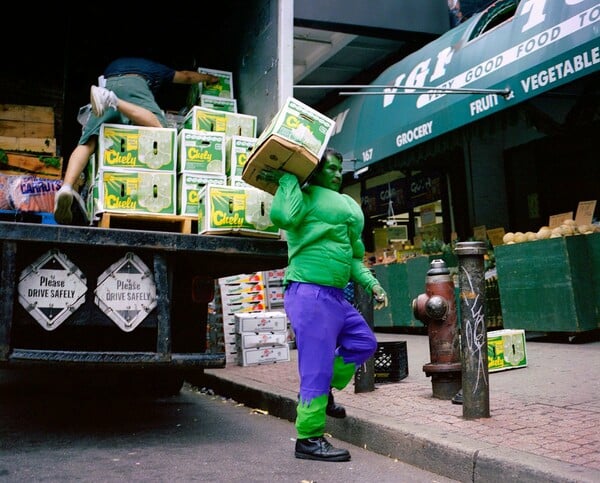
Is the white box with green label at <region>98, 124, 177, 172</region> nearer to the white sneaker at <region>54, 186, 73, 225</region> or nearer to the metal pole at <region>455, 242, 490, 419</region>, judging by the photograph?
the white sneaker at <region>54, 186, 73, 225</region>

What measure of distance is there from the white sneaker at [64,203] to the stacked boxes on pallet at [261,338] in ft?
12.7

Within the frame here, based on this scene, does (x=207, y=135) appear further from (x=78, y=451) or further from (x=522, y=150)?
(x=522, y=150)

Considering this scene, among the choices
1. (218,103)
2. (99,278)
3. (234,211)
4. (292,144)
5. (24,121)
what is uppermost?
(24,121)

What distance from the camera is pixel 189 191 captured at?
4.49 meters

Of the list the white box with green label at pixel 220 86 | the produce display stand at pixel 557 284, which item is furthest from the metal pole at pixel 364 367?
the produce display stand at pixel 557 284

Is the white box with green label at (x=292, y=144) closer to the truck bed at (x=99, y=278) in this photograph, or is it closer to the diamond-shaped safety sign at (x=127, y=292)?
the truck bed at (x=99, y=278)

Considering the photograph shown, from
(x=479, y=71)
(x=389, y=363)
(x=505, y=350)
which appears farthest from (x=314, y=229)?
(x=479, y=71)

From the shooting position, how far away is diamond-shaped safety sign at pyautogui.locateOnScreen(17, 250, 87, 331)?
3.66 m

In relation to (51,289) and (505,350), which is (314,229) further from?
(505,350)

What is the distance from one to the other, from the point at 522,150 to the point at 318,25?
4.26 m

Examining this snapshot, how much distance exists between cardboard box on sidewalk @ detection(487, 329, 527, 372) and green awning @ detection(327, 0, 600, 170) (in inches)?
114

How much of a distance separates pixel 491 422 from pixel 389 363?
1.84 m

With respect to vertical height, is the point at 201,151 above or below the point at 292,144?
above

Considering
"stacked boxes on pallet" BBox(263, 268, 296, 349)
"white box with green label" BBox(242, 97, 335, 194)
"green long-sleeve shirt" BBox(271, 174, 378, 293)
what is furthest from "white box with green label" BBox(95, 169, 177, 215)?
"stacked boxes on pallet" BBox(263, 268, 296, 349)
